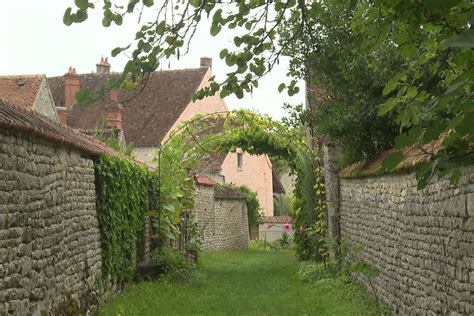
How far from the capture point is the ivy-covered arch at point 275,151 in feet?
49.6

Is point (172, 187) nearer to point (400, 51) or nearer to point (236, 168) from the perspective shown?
point (400, 51)

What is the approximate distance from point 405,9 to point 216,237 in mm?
21417

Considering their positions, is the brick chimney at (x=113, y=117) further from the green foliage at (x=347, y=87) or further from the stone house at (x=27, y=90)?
the green foliage at (x=347, y=87)

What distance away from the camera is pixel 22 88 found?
63.6 feet

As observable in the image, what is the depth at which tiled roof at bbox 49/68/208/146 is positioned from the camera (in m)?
26.4

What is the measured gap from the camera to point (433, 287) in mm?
6324

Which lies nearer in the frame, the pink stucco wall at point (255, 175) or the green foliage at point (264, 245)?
the green foliage at point (264, 245)

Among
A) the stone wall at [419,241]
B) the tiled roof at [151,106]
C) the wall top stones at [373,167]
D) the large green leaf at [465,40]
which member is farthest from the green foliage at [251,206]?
the large green leaf at [465,40]

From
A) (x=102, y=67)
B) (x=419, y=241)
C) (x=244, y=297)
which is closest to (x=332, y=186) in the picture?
(x=244, y=297)

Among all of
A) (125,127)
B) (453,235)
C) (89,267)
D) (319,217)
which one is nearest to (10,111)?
(89,267)

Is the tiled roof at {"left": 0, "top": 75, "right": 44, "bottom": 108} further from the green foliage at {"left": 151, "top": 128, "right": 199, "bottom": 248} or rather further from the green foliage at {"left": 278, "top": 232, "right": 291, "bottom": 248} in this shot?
the green foliage at {"left": 278, "top": 232, "right": 291, "bottom": 248}

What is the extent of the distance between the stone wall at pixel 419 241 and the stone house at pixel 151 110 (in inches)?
624

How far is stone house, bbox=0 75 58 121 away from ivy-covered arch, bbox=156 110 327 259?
5.06 metres

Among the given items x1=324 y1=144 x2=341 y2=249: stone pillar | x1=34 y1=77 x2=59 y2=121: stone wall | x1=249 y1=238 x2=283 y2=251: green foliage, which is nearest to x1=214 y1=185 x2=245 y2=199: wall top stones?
x1=249 y1=238 x2=283 y2=251: green foliage
